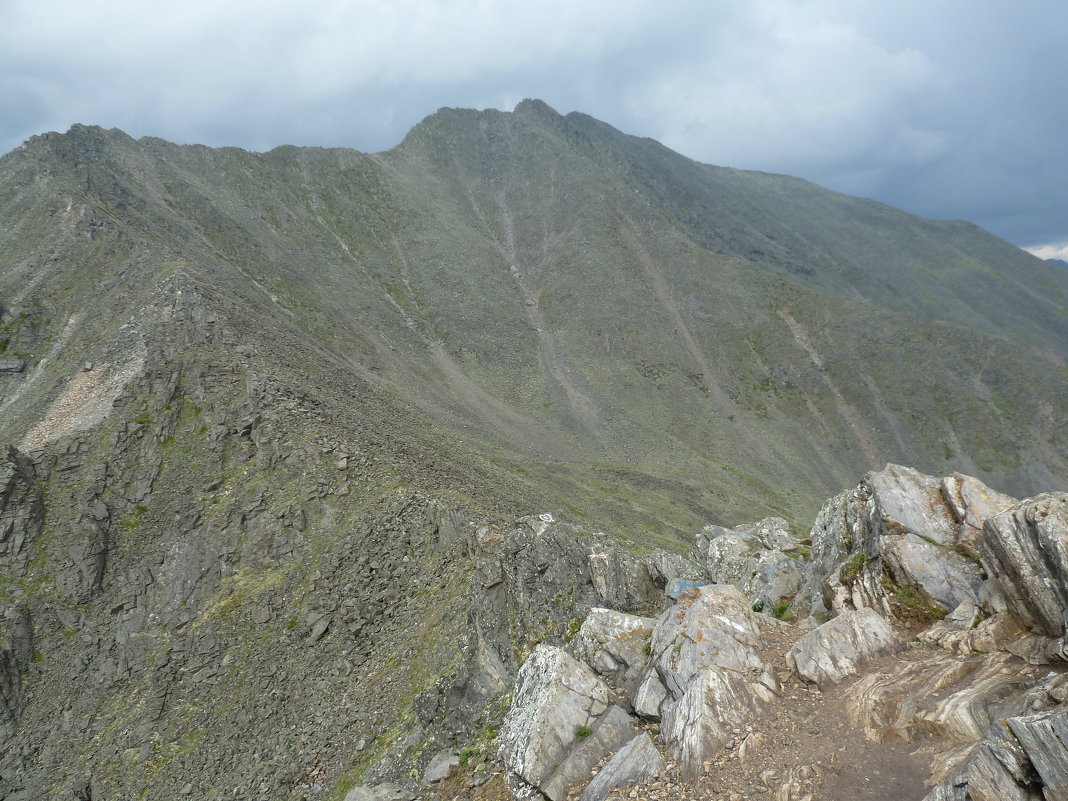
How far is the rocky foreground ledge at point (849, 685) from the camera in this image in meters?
11.6

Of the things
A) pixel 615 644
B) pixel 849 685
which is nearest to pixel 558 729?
pixel 615 644

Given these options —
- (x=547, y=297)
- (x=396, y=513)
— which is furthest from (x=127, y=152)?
(x=396, y=513)

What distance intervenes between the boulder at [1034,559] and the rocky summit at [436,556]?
9cm

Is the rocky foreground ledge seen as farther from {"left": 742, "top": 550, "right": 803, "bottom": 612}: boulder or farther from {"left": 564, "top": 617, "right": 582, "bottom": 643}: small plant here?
{"left": 742, "top": 550, "right": 803, "bottom": 612}: boulder

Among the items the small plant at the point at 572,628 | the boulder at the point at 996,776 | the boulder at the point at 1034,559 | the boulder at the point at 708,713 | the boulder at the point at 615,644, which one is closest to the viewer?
the boulder at the point at 996,776

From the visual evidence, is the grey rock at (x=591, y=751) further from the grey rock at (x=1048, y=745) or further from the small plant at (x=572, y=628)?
the grey rock at (x=1048, y=745)

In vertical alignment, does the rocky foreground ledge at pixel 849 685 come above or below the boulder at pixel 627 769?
above

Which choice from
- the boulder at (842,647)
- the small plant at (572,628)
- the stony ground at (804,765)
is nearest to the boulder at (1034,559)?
the boulder at (842,647)

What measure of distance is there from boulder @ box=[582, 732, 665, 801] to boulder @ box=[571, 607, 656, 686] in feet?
8.66

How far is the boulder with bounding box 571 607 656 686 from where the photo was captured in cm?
1691

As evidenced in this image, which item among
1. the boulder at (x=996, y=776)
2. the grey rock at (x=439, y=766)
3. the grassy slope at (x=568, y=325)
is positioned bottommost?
the grey rock at (x=439, y=766)

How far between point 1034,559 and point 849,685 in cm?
506

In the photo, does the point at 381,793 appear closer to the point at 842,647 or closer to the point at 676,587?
the point at 676,587

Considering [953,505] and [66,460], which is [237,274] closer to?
[66,460]
